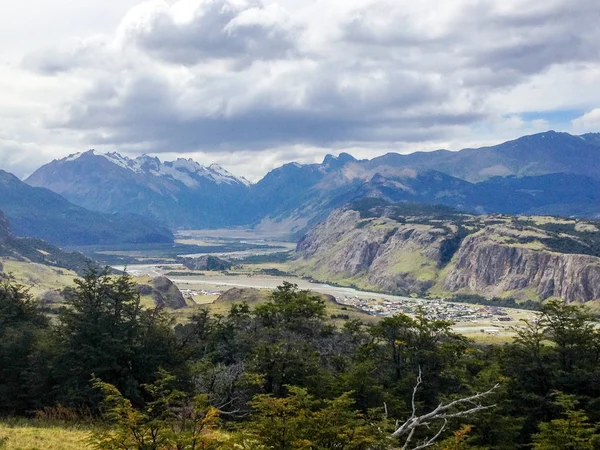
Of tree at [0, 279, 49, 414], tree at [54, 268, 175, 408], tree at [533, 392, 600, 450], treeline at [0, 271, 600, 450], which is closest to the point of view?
tree at [533, 392, 600, 450]

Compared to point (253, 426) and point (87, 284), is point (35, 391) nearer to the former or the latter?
point (87, 284)

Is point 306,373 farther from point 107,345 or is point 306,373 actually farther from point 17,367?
point 17,367

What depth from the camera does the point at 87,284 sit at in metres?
44.2

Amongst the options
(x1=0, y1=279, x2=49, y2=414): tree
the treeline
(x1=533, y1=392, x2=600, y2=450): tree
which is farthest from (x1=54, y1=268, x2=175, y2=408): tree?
(x1=533, y1=392, x2=600, y2=450): tree

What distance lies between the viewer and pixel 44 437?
1000 inches

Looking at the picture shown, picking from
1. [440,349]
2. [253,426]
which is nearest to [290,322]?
[440,349]

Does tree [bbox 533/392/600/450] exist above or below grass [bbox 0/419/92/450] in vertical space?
below

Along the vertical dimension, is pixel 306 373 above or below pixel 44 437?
below

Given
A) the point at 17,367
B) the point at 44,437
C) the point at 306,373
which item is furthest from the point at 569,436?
the point at 17,367

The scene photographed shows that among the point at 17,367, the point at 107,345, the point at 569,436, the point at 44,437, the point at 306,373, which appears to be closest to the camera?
the point at 44,437

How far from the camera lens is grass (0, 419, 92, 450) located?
23.7 m

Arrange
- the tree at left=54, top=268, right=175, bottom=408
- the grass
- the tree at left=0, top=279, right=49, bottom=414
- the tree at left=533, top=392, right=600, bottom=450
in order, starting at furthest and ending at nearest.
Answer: the tree at left=0, top=279, right=49, bottom=414
the tree at left=54, top=268, right=175, bottom=408
the tree at left=533, top=392, right=600, bottom=450
the grass

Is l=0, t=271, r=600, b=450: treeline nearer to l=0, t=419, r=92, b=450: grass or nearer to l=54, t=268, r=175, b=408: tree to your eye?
l=54, t=268, r=175, b=408: tree

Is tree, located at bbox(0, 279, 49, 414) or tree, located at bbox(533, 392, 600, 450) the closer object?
tree, located at bbox(533, 392, 600, 450)
